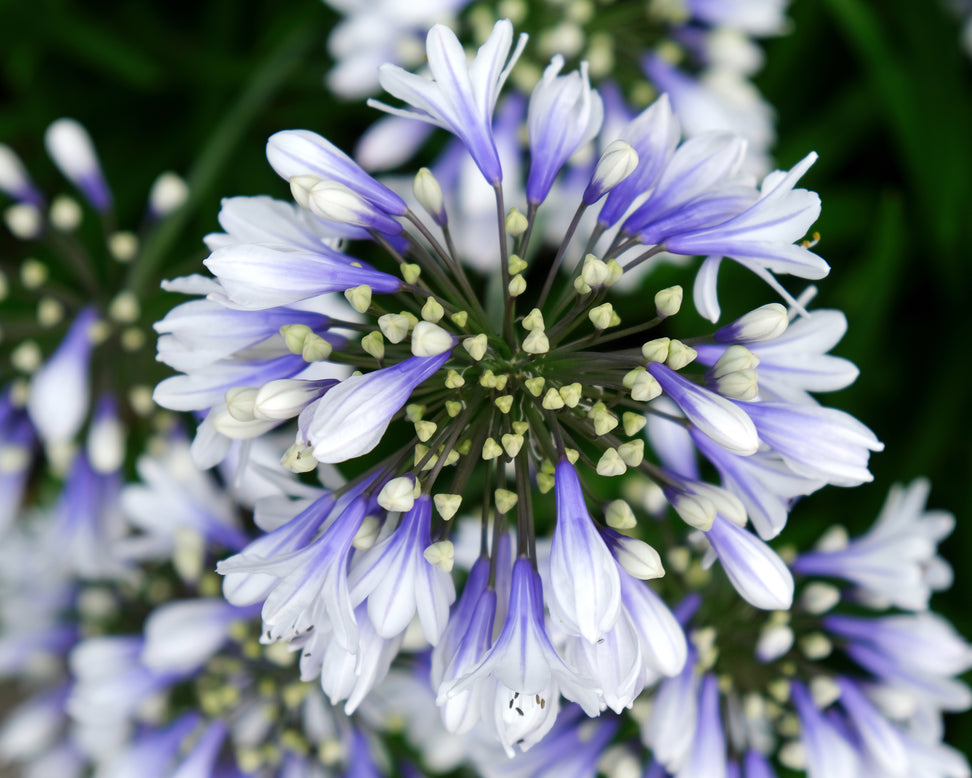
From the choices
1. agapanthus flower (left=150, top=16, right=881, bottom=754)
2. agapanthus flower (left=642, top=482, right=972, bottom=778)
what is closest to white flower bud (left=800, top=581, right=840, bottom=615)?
agapanthus flower (left=642, top=482, right=972, bottom=778)

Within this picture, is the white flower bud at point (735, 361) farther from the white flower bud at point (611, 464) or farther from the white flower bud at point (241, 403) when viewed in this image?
the white flower bud at point (241, 403)

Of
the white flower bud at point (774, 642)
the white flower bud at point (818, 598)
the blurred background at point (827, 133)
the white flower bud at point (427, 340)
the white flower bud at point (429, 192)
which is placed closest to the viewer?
the white flower bud at point (427, 340)

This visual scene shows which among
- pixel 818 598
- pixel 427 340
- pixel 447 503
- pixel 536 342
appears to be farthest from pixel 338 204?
pixel 818 598

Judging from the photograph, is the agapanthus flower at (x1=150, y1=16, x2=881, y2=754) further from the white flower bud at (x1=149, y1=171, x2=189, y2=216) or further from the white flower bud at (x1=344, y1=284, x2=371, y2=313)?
the white flower bud at (x1=149, y1=171, x2=189, y2=216)

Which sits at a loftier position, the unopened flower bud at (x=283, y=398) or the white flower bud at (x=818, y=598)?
the unopened flower bud at (x=283, y=398)

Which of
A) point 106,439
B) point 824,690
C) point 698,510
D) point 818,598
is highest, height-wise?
point 106,439

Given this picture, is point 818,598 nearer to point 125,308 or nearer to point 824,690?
point 824,690

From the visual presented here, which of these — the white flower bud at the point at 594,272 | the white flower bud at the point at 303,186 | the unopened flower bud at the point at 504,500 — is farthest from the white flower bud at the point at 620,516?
the white flower bud at the point at 303,186

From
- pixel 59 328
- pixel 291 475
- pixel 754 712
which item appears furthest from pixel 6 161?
pixel 754 712
